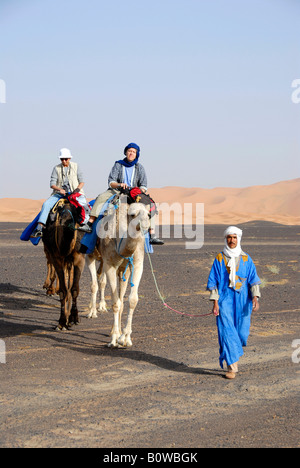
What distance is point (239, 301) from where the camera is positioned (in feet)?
27.4

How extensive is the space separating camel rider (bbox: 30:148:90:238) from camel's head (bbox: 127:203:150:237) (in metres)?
3.14

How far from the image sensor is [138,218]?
911 centimetres

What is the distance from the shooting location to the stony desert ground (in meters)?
6.31

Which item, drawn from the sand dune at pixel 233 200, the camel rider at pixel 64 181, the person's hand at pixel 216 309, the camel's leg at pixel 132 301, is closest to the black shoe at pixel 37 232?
the camel rider at pixel 64 181

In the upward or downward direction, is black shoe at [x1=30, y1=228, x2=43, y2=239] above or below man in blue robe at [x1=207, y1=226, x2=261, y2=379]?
above

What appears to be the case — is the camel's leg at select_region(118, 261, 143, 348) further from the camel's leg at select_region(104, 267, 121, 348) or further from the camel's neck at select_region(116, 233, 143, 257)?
the camel's neck at select_region(116, 233, 143, 257)

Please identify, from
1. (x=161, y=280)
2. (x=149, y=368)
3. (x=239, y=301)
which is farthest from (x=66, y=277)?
(x=161, y=280)

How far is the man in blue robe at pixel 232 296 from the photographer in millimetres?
8266

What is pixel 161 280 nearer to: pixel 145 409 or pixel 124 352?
pixel 124 352

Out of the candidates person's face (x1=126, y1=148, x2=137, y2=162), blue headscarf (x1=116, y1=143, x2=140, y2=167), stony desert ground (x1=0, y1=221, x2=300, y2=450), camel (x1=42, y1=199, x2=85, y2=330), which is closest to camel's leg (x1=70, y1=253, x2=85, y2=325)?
camel (x1=42, y1=199, x2=85, y2=330)

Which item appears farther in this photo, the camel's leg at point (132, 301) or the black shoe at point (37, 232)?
the black shoe at point (37, 232)

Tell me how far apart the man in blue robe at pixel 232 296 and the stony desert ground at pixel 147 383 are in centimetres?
43

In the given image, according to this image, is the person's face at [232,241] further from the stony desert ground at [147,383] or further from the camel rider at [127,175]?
the camel rider at [127,175]
